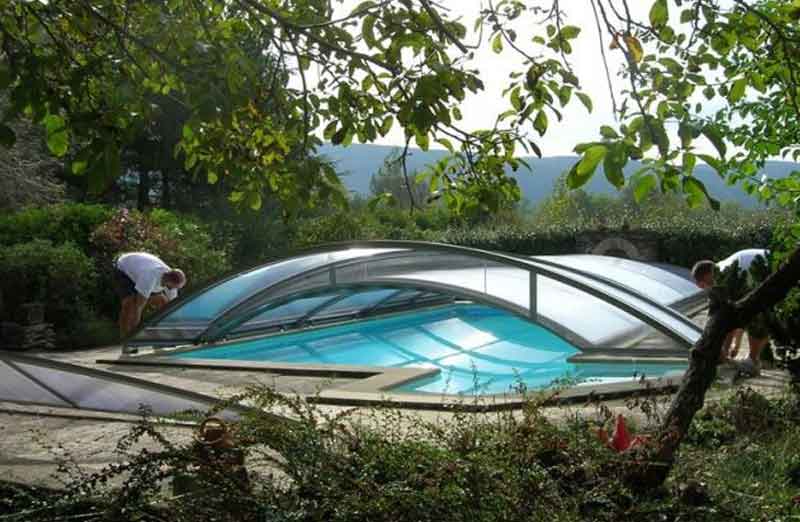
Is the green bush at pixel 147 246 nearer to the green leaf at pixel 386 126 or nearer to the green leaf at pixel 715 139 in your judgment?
the green leaf at pixel 386 126

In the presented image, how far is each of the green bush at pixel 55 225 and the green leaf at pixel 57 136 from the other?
31.1ft

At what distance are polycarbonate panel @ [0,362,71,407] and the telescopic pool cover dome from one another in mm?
4785

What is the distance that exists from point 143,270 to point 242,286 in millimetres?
1276

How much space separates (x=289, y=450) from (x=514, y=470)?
2.59ft

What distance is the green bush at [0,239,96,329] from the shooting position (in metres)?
12.3

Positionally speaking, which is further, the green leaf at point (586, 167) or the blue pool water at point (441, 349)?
the blue pool water at point (441, 349)

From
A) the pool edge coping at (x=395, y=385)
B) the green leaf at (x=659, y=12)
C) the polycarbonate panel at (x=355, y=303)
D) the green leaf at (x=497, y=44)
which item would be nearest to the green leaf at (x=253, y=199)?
the pool edge coping at (x=395, y=385)

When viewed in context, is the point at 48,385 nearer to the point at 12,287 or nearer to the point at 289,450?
the point at 289,450

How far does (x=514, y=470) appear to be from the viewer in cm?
318

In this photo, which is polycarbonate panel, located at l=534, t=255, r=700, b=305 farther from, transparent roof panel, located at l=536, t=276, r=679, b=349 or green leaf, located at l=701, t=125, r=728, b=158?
green leaf, located at l=701, t=125, r=728, b=158

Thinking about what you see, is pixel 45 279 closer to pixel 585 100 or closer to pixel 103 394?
pixel 103 394

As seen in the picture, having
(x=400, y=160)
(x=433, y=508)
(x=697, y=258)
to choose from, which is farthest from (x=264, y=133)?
(x=697, y=258)

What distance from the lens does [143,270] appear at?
11.5 metres

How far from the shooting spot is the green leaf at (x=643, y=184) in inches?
108
